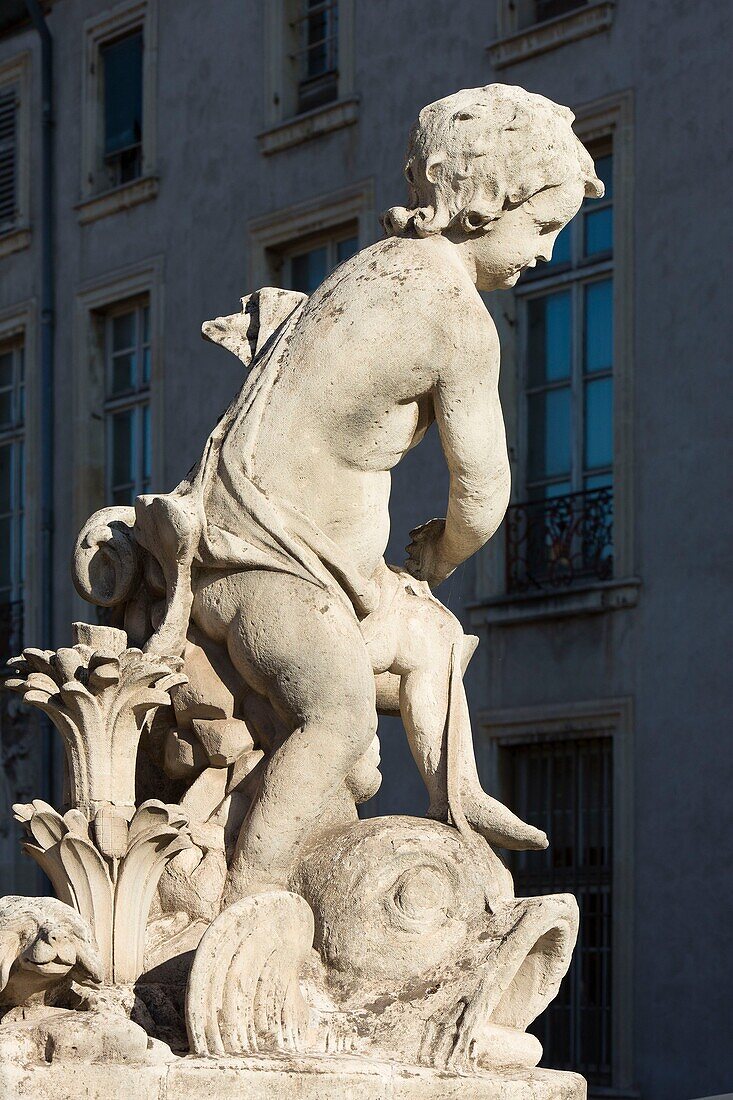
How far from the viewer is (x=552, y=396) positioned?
15.4m

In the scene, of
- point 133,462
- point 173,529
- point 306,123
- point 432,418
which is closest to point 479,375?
point 432,418

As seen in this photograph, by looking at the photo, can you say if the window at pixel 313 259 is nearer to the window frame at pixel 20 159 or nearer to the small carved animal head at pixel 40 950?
the window frame at pixel 20 159

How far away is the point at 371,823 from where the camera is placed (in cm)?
427

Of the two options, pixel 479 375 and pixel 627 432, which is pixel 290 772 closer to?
pixel 479 375

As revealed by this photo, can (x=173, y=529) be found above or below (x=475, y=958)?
above

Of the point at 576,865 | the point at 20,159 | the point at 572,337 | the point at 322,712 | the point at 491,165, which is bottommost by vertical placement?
the point at 576,865

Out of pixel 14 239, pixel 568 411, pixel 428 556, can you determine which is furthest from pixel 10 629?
pixel 428 556

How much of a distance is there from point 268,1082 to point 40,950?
17.6 inches

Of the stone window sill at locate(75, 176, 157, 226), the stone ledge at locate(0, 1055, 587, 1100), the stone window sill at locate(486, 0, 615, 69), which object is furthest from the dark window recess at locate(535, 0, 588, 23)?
the stone ledge at locate(0, 1055, 587, 1100)

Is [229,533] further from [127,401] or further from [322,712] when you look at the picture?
[127,401]

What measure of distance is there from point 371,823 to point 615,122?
10.9 m

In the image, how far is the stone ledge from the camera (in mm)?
3688

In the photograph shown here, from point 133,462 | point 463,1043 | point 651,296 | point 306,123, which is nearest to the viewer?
point 463,1043

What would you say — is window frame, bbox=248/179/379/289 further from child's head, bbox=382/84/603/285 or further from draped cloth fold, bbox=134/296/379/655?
draped cloth fold, bbox=134/296/379/655
